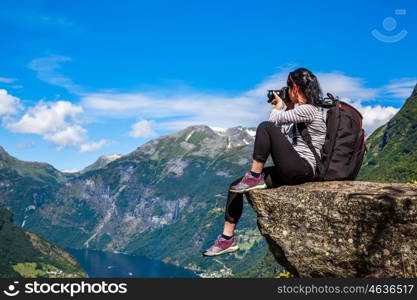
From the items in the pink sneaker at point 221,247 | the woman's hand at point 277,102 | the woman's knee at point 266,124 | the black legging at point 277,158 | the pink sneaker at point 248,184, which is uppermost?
the woman's hand at point 277,102

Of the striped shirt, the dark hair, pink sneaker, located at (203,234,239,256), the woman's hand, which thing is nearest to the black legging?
the striped shirt

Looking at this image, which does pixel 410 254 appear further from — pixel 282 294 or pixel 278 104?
pixel 278 104

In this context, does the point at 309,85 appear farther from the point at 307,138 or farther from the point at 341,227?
the point at 341,227

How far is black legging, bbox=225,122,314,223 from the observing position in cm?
1008

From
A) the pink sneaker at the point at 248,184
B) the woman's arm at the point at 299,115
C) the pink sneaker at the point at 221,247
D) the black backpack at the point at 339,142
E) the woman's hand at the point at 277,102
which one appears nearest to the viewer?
the woman's arm at the point at 299,115

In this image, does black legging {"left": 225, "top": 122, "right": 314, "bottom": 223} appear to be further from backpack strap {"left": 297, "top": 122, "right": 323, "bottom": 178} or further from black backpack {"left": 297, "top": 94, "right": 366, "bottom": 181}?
black backpack {"left": 297, "top": 94, "right": 366, "bottom": 181}

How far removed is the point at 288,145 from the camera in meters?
10.1

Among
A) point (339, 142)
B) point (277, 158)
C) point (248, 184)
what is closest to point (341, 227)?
point (339, 142)

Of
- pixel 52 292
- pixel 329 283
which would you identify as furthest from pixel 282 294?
pixel 52 292

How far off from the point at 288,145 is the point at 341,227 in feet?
7.30

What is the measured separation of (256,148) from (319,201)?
1.95 metres

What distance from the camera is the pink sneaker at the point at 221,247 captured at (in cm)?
1061

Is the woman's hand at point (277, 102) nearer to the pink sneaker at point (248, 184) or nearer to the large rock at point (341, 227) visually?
the pink sneaker at point (248, 184)

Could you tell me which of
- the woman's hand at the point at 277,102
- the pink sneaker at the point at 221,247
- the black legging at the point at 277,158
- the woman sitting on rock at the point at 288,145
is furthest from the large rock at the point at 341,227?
the woman's hand at the point at 277,102
